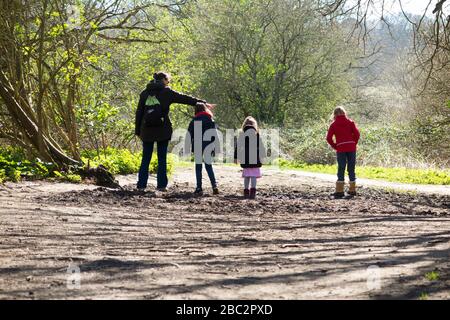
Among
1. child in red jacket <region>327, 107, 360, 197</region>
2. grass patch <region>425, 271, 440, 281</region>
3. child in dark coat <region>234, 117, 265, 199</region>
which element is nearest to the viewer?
grass patch <region>425, 271, 440, 281</region>

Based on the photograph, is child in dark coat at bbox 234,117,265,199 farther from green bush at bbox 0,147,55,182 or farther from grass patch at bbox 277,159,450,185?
grass patch at bbox 277,159,450,185

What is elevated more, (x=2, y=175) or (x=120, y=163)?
(x=120, y=163)

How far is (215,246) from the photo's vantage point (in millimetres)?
7016

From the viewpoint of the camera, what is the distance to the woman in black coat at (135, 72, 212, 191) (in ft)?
42.1

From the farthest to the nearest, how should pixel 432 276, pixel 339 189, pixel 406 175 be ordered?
pixel 406 175 → pixel 339 189 → pixel 432 276

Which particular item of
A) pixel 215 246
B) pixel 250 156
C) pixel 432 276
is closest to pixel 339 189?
pixel 250 156

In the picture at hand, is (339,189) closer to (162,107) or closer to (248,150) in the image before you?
(248,150)

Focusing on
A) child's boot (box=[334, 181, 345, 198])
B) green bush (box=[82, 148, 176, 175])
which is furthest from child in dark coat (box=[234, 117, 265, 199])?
green bush (box=[82, 148, 176, 175])

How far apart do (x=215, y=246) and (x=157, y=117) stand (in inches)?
241

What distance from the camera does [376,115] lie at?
1686 inches

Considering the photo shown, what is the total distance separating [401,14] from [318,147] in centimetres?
1717

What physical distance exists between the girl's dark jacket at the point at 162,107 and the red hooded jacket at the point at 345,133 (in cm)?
284

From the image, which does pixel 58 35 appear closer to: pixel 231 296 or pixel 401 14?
pixel 401 14

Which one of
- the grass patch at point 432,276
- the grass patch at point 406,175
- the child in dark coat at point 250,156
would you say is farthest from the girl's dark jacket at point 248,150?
the grass patch at point 432,276
